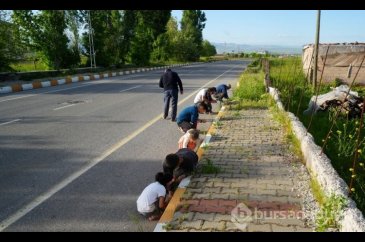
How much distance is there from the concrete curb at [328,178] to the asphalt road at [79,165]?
1989 millimetres

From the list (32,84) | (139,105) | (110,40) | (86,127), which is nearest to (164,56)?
(110,40)

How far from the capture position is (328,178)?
13.6ft

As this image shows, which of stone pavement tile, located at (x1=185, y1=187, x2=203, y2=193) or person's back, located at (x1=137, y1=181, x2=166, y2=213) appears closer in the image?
person's back, located at (x1=137, y1=181, x2=166, y2=213)

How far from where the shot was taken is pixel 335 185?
12.9ft

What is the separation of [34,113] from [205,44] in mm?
93250

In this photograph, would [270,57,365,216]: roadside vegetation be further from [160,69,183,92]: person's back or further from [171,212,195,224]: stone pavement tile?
[160,69,183,92]: person's back

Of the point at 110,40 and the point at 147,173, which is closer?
the point at 147,173

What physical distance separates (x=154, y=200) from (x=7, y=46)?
→ 71.1 feet

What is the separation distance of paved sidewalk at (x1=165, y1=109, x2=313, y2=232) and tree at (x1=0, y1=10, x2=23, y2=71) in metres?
19.4

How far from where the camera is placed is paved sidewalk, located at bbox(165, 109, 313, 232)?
12.3 ft

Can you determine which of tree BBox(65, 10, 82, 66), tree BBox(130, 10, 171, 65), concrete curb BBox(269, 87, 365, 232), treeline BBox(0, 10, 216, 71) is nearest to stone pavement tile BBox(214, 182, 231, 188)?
concrete curb BBox(269, 87, 365, 232)

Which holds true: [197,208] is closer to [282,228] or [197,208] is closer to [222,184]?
[222,184]
